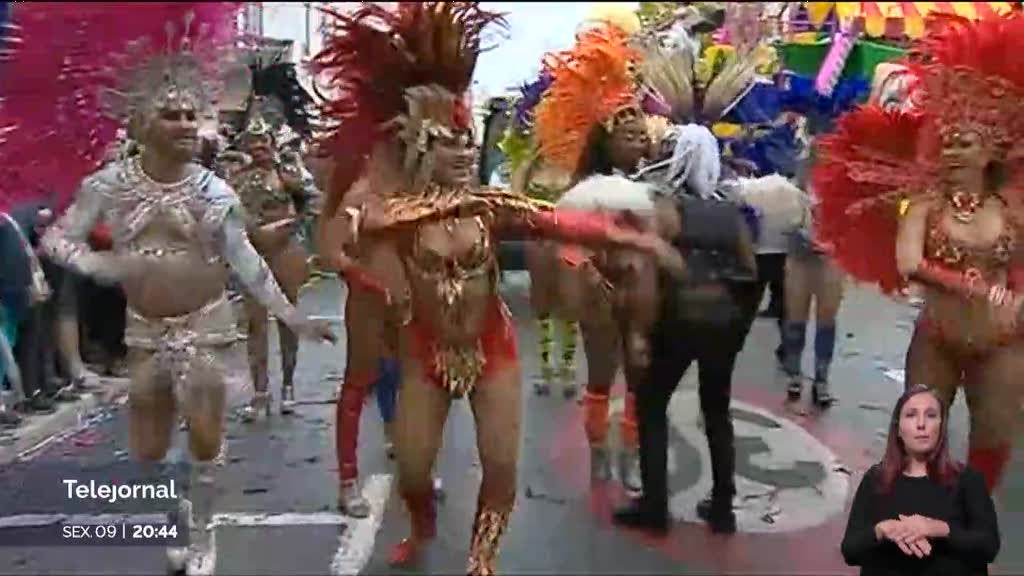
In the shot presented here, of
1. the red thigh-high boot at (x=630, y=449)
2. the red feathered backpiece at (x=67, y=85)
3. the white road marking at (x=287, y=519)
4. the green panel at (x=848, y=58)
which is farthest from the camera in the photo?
the green panel at (x=848, y=58)

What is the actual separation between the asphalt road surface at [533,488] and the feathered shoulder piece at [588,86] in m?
0.67

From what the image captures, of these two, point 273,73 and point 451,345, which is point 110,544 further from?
point 273,73

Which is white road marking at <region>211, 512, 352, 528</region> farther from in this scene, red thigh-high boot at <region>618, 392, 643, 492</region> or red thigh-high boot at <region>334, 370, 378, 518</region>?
red thigh-high boot at <region>618, 392, 643, 492</region>

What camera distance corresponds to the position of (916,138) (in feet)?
14.3

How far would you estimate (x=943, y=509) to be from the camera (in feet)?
11.8

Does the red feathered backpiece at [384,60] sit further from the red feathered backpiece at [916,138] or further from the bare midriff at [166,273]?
the red feathered backpiece at [916,138]

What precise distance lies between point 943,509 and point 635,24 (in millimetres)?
2461

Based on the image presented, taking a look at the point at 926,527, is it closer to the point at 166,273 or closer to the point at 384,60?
the point at 384,60

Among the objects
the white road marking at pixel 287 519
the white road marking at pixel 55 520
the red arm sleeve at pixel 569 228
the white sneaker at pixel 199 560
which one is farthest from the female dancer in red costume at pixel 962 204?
the white road marking at pixel 55 520

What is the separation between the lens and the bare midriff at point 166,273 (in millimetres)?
4238

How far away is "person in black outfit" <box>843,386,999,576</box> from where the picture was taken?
355 centimetres

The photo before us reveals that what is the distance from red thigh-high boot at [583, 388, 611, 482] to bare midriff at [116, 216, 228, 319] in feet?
4.83

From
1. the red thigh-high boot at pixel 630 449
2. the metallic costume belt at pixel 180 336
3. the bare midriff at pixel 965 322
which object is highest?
the bare midriff at pixel 965 322

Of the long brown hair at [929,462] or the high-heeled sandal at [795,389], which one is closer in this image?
the long brown hair at [929,462]
